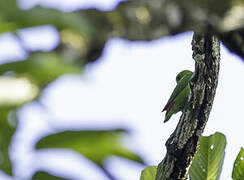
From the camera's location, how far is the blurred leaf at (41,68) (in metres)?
0.55

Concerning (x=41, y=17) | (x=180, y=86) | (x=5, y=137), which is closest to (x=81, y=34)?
(x=41, y=17)

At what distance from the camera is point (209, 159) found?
7.02 ft

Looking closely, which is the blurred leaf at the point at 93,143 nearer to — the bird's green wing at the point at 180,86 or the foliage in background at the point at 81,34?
the foliage in background at the point at 81,34

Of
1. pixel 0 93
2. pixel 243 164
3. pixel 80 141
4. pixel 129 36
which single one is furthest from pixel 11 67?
pixel 243 164

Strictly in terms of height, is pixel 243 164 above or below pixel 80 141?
above

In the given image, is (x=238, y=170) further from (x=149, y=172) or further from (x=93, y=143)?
(x=93, y=143)

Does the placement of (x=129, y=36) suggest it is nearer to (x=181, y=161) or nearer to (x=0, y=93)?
(x=0, y=93)

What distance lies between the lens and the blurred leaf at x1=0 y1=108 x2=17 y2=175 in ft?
2.03

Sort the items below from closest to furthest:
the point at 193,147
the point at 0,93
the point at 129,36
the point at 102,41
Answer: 1. the point at 0,93
2. the point at 102,41
3. the point at 129,36
4. the point at 193,147

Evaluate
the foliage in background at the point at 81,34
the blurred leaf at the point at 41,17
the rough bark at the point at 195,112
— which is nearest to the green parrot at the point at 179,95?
the rough bark at the point at 195,112

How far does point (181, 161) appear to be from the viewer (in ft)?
6.42

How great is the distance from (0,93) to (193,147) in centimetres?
151

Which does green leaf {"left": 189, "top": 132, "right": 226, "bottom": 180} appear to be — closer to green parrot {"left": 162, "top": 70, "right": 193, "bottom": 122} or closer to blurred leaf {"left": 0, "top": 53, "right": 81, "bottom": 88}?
green parrot {"left": 162, "top": 70, "right": 193, "bottom": 122}

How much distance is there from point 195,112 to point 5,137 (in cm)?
135
